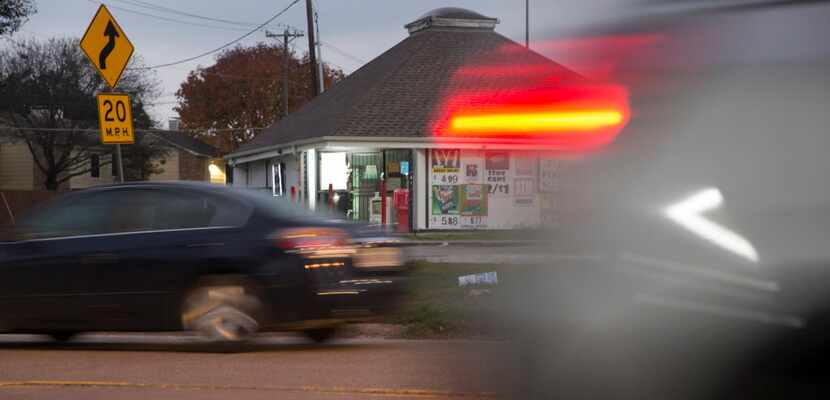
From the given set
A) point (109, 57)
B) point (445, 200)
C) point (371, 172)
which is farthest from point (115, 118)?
point (371, 172)

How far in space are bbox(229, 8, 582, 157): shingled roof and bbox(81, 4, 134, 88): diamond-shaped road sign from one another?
17563 mm

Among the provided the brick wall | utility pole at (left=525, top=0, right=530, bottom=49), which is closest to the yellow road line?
utility pole at (left=525, top=0, right=530, bottom=49)

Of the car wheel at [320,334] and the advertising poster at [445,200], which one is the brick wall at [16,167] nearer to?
the advertising poster at [445,200]

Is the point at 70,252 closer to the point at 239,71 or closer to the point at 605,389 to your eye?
the point at 605,389

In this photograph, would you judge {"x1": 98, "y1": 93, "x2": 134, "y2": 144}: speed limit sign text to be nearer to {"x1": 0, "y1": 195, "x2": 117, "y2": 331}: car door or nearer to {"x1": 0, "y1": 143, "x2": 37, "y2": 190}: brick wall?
{"x1": 0, "y1": 195, "x2": 117, "y2": 331}: car door

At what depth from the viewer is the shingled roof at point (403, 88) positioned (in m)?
35.0

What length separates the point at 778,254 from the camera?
3.29 metres

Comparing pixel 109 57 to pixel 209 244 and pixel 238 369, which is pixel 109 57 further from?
pixel 238 369

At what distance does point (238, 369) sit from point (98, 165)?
63.7 metres

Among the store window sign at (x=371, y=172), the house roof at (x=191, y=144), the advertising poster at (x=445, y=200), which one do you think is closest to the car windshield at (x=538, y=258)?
the advertising poster at (x=445, y=200)

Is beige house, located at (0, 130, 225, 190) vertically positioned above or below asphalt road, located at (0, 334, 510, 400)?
above

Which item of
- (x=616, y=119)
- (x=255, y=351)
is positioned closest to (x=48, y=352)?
(x=255, y=351)

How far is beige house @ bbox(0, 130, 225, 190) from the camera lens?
68.7 meters

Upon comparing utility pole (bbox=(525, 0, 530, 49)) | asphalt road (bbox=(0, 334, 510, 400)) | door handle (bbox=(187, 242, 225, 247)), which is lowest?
asphalt road (bbox=(0, 334, 510, 400))
